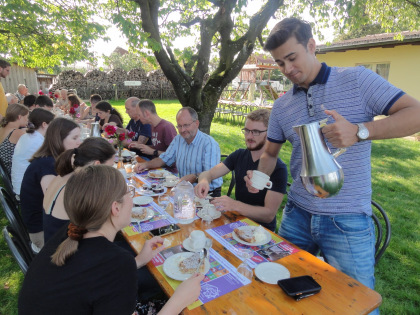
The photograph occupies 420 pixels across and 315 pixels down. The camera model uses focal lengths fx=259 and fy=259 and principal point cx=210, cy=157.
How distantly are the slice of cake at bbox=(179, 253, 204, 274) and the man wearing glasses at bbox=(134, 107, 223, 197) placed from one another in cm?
171

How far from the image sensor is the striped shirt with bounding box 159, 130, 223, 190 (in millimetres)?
3535

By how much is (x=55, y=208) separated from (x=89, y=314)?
41.7 inches

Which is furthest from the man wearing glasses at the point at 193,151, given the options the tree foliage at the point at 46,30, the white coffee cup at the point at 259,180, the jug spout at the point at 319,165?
the tree foliage at the point at 46,30

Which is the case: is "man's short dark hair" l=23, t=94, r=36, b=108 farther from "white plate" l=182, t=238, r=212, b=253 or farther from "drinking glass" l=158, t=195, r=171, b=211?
"white plate" l=182, t=238, r=212, b=253

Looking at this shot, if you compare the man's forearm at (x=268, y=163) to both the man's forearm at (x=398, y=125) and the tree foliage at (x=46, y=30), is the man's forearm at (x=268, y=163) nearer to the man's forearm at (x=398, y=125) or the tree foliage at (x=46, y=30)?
the man's forearm at (x=398, y=125)

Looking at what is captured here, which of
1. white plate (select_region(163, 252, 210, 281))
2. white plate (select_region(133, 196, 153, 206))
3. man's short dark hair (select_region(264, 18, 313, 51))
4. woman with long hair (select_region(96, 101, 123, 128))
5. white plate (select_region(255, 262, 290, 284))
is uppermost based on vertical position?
man's short dark hair (select_region(264, 18, 313, 51))

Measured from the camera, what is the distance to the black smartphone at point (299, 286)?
1350 millimetres

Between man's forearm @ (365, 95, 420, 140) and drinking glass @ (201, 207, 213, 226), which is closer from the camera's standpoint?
man's forearm @ (365, 95, 420, 140)

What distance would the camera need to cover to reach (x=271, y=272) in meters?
1.55

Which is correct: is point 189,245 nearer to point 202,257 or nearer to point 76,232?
point 202,257

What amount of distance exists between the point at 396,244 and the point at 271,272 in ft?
10.1

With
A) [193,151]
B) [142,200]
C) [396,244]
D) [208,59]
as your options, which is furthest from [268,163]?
[208,59]

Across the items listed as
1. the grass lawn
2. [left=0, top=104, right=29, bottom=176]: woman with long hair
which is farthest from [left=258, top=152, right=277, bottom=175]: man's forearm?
[left=0, top=104, right=29, bottom=176]: woman with long hair

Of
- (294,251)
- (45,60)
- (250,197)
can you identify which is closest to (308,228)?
(294,251)
